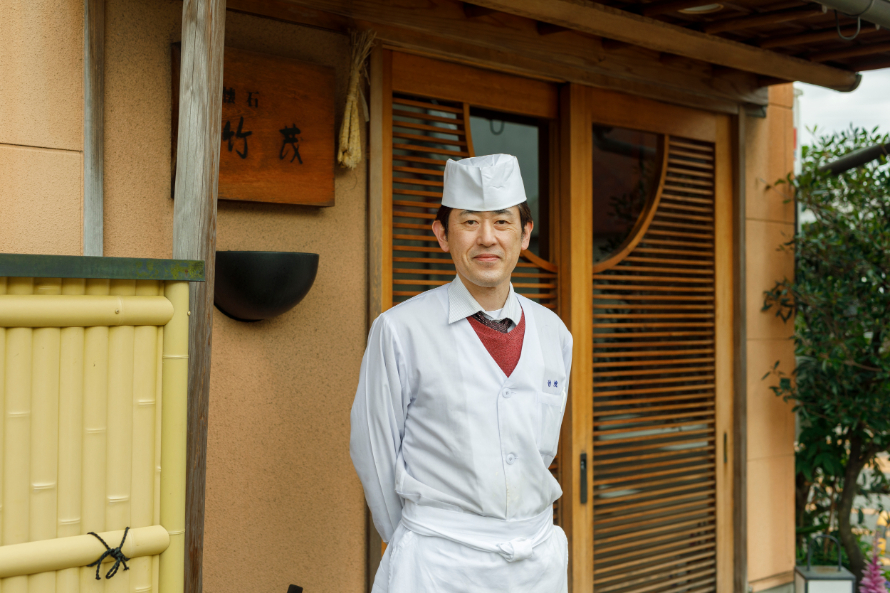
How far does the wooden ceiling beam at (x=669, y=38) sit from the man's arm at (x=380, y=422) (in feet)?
4.70

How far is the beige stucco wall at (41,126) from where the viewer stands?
2266mm

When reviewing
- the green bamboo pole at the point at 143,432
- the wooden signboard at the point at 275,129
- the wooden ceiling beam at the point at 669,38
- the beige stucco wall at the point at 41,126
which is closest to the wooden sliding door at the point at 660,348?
the wooden ceiling beam at the point at 669,38

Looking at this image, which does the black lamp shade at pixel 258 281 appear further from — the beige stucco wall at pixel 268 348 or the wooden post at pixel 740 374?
the wooden post at pixel 740 374

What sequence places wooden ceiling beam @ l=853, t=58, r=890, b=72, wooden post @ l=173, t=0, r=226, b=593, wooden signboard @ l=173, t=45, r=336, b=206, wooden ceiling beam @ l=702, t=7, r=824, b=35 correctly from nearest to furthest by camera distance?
wooden post @ l=173, t=0, r=226, b=593 < wooden signboard @ l=173, t=45, r=336, b=206 < wooden ceiling beam @ l=702, t=7, r=824, b=35 < wooden ceiling beam @ l=853, t=58, r=890, b=72

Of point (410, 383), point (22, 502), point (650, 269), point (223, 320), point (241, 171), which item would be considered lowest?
point (22, 502)

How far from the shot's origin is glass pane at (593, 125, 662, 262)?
3.75m

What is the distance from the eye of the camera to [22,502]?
61.4 inches

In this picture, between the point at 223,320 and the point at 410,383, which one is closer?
the point at 410,383

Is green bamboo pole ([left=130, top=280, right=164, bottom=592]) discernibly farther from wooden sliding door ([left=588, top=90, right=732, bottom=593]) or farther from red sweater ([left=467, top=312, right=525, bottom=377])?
wooden sliding door ([left=588, top=90, right=732, bottom=593])

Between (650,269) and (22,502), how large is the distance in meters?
3.04

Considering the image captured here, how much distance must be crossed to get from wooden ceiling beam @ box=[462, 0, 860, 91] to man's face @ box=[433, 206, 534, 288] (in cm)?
110

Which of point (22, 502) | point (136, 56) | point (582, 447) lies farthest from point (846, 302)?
point (22, 502)

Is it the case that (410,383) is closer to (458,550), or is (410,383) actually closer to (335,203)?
(458,550)

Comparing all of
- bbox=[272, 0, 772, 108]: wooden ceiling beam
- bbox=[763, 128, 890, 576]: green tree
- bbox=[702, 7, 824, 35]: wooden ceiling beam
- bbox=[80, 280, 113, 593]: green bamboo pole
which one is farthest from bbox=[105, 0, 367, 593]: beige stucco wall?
bbox=[763, 128, 890, 576]: green tree
